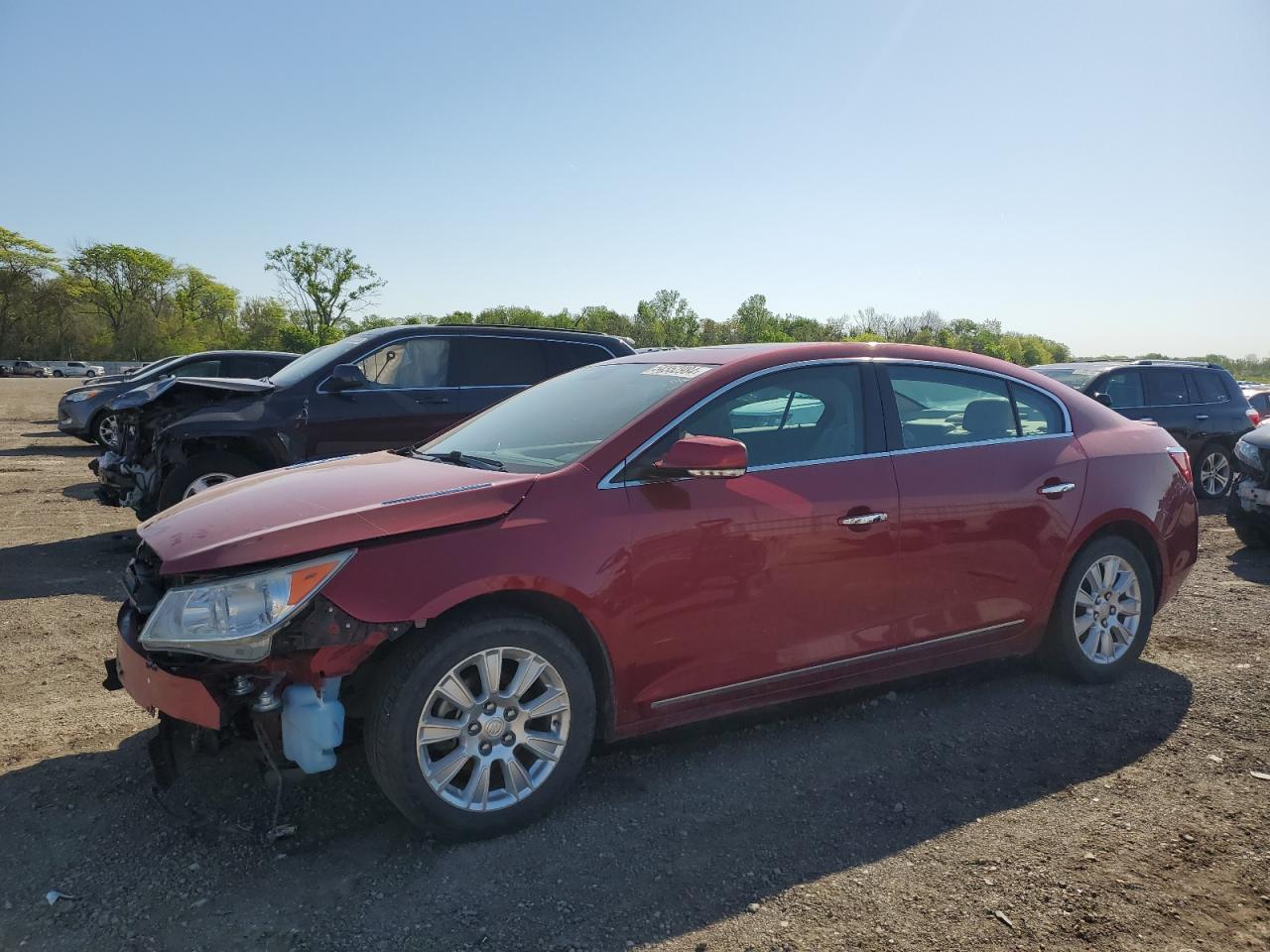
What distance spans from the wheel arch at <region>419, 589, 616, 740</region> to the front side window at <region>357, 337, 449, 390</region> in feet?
17.5

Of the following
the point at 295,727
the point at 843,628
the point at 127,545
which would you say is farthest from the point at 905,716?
the point at 127,545

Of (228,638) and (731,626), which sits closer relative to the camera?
(228,638)

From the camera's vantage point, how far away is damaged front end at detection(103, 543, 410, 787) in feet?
9.22

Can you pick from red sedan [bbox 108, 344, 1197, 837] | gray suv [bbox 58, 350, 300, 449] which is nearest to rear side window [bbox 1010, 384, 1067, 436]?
red sedan [bbox 108, 344, 1197, 837]

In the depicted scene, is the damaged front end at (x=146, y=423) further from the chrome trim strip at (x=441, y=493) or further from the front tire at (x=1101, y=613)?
the front tire at (x=1101, y=613)

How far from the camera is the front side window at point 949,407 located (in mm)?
4094

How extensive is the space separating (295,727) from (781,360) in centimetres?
240

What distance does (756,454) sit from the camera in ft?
12.1

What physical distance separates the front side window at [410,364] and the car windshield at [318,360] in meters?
0.19

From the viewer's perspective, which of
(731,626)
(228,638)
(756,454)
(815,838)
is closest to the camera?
(228,638)

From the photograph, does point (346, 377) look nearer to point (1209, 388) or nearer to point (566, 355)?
point (566, 355)

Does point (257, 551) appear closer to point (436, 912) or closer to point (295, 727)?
point (295, 727)

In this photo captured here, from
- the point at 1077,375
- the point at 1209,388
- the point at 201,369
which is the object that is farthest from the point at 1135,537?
the point at 201,369

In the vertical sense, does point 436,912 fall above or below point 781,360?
below
